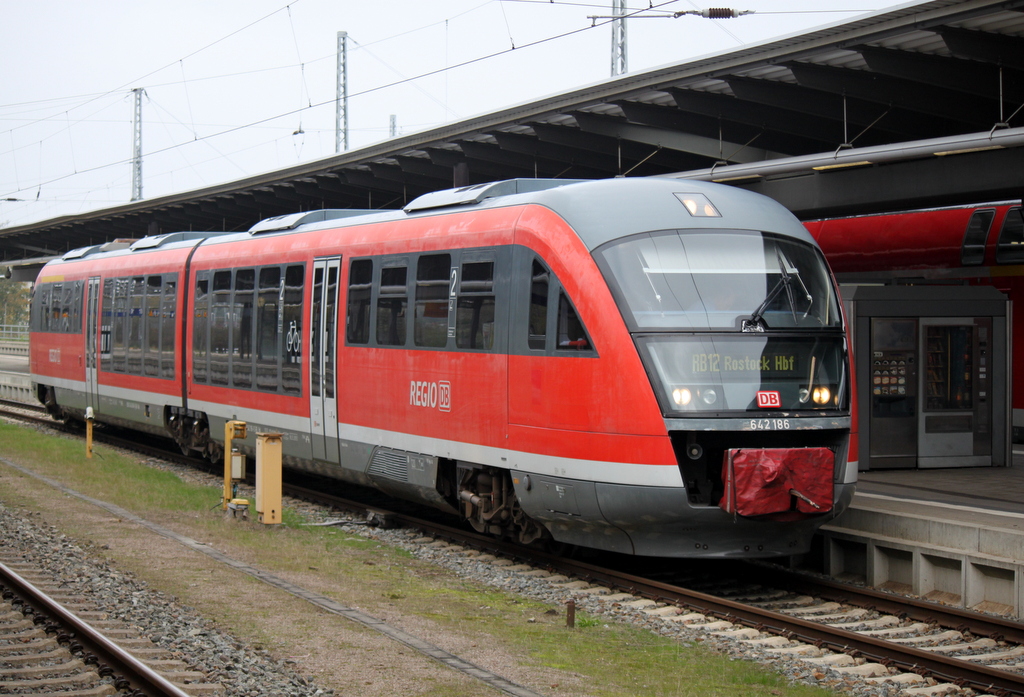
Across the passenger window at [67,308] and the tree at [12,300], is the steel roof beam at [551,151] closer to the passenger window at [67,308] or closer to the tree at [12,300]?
the passenger window at [67,308]

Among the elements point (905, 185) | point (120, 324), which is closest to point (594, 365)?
point (905, 185)

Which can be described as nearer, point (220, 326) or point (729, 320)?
point (729, 320)

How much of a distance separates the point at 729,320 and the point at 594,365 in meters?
1.15

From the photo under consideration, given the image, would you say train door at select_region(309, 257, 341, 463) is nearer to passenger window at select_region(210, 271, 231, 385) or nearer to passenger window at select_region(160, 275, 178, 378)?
passenger window at select_region(210, 271, 231, 385)

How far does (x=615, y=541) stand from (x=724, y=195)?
127 inches

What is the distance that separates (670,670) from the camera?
23.6 ft

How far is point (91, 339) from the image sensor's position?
2112cm

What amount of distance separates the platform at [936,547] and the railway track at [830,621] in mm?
402

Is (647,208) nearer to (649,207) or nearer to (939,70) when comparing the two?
(649,207)

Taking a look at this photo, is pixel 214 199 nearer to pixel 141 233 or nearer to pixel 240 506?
pixel 141 233

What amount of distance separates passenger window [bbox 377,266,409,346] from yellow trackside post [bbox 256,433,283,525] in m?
1.81

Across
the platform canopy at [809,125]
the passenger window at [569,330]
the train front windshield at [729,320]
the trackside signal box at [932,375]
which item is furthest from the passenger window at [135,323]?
the train front windshield at [729,320]

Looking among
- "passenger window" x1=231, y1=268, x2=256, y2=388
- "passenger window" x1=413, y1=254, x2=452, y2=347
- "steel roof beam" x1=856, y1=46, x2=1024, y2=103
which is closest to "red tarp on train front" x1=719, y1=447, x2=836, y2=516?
"passenger window" x1=413, y1=254, x2=452, y2=347

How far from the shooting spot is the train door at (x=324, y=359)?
517 inches
